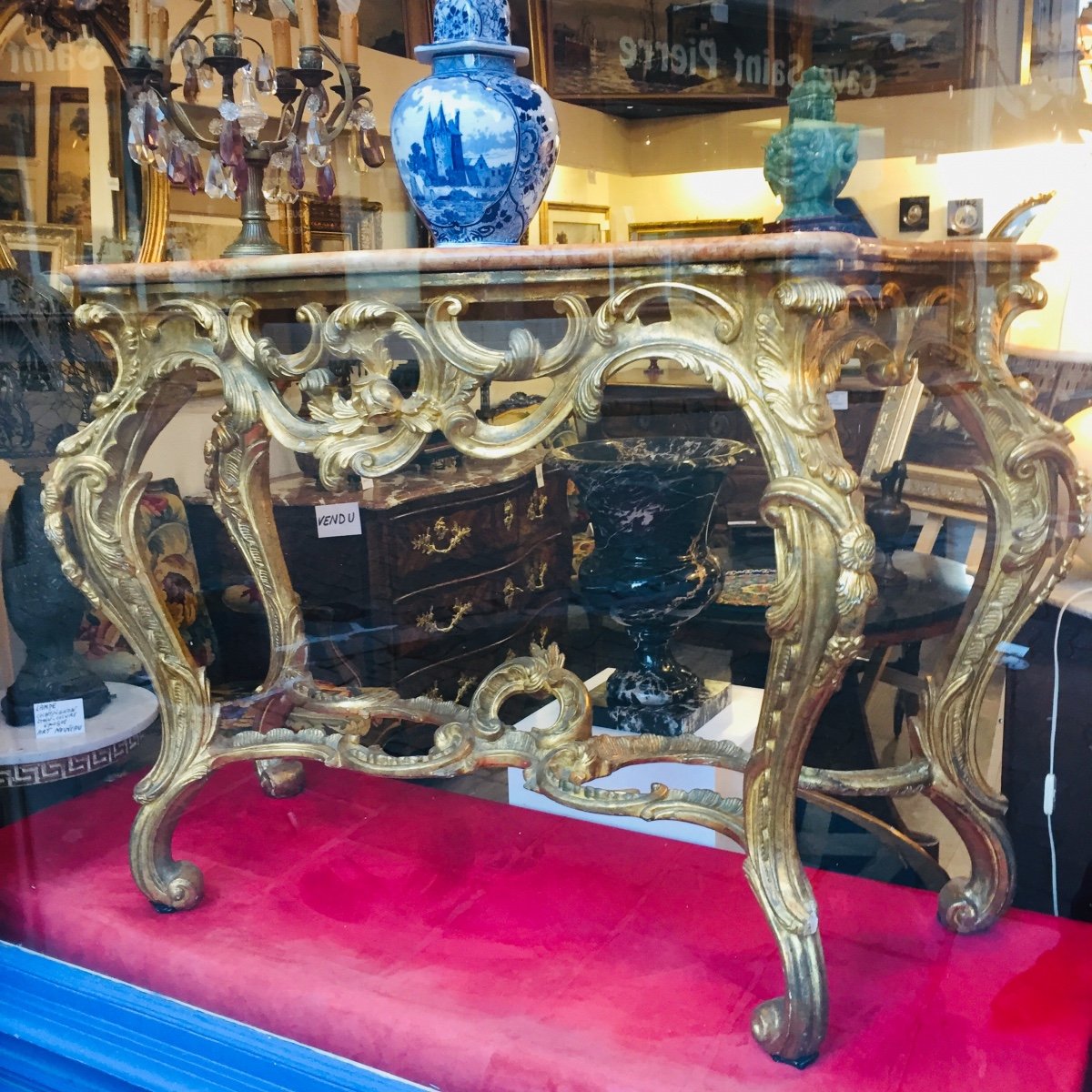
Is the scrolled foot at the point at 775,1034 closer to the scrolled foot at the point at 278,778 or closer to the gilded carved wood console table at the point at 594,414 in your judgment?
the gilded carved wood console table at the point at 594,414

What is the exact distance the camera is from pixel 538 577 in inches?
59.6

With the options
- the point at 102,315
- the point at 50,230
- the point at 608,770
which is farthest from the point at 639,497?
the point at 50,230

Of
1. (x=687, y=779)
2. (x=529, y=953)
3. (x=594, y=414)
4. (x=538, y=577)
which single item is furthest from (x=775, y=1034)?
(x=538, y=577)

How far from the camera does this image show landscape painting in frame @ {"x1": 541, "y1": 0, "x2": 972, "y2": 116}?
102 centimetres

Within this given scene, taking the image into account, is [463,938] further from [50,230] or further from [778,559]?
[50,230]

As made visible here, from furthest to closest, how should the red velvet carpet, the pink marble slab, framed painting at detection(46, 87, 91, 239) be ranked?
framed painting at detection(46, 87, 91, 239) < the red velvet carpet < the pink marble slab

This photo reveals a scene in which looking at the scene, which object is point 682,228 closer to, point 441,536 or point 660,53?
point 660,53

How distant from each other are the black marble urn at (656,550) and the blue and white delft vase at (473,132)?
41 cm

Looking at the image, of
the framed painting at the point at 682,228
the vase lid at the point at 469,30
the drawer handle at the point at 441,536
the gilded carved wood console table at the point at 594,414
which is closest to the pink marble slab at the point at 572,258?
the gilded carved wood console table at the point at 594,414

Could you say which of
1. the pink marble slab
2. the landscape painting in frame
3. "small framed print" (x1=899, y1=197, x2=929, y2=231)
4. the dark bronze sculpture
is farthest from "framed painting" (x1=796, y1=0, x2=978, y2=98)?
the dark bronze sculpture

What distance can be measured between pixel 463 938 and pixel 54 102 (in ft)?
3.85

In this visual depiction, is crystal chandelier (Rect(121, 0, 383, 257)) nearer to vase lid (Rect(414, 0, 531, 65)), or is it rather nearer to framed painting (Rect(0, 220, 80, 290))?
framed painting (Rect(0, 220, 80, 290))

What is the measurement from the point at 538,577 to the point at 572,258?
81cm

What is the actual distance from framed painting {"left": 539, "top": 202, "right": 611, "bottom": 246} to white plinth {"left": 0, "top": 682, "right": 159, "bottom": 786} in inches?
31.0
